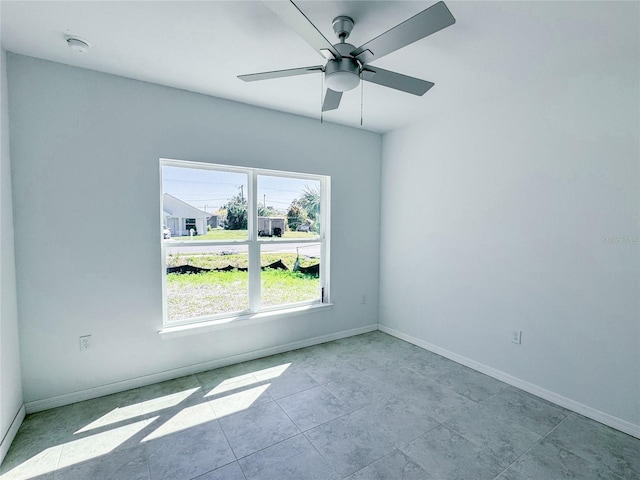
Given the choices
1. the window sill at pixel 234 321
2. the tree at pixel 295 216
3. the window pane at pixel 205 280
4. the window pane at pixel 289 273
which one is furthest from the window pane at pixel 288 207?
the window sill at pixel 234 321

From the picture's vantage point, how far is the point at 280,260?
3.46 meters

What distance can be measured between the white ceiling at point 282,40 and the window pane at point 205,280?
4.85 ft

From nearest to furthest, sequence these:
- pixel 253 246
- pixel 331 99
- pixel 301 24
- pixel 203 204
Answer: pixel 301 24 < pixel 331 99 < pixel 203 204 < pixel 253 246

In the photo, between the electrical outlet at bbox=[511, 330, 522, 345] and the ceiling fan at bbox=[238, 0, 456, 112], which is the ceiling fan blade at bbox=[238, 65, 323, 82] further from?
the electrical outlet at bbox=[511, 330, 522, 345]

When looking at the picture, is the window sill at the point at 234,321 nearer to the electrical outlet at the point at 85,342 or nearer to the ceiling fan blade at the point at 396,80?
the electrical outlet at the point at 85,342

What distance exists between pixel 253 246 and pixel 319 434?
1.83 m

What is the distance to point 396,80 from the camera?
1911 millimetres

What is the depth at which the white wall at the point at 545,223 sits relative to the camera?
213 cm

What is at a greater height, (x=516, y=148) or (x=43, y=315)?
(x=516, y=148)

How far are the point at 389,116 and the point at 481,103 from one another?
88cm

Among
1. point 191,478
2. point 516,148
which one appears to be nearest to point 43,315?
point 191,478

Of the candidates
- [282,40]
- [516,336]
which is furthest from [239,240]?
[516,336]

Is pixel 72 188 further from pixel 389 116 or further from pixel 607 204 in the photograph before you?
pixel 607 204

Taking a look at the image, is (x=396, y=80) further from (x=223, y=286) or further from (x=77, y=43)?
(x=223, y=286)
